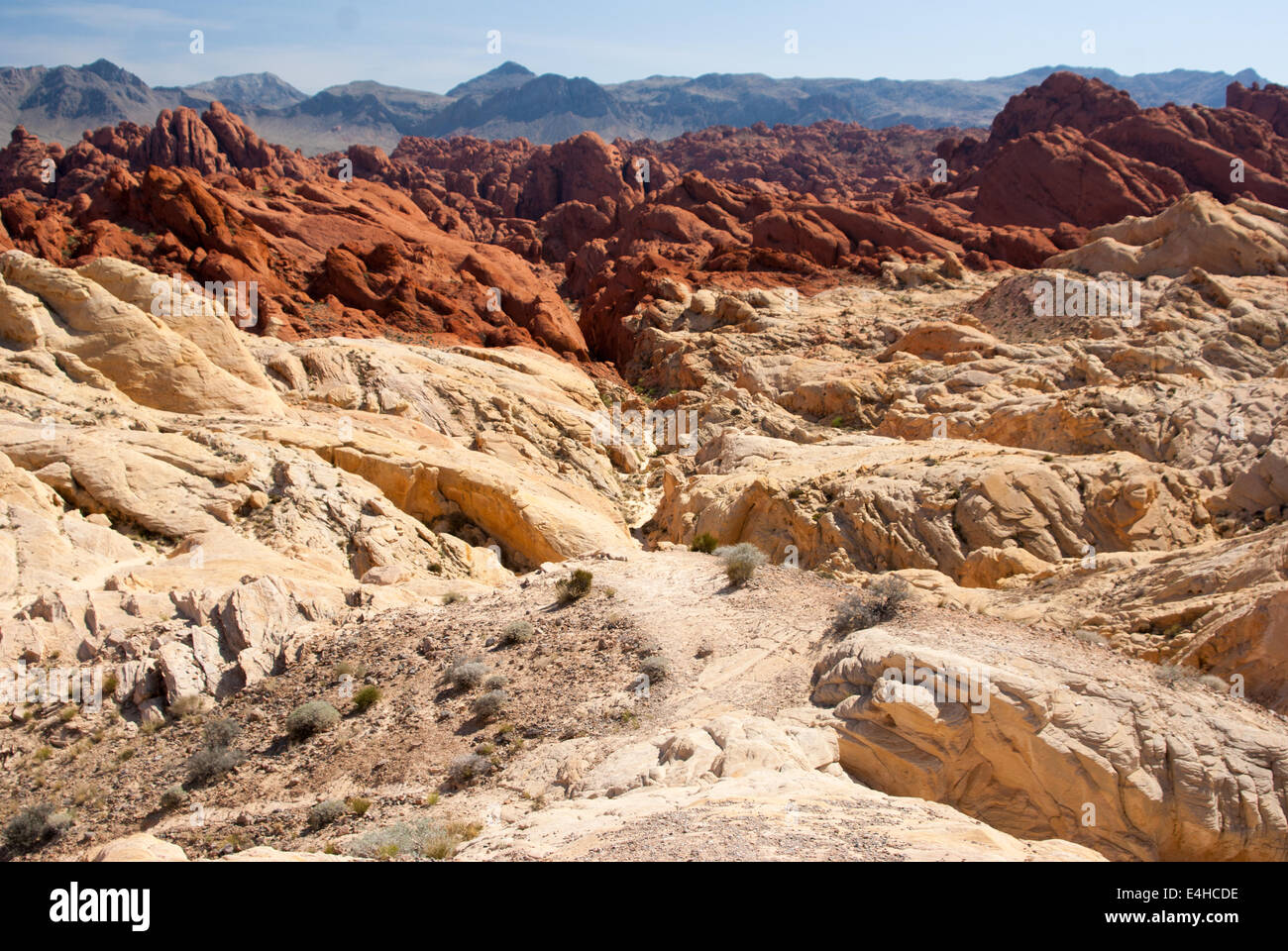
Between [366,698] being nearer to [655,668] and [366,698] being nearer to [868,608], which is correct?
[655,668]

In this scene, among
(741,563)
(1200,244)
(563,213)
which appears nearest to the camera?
(741,563)

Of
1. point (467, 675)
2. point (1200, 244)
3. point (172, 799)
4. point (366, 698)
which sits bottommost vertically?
point (172, 799)

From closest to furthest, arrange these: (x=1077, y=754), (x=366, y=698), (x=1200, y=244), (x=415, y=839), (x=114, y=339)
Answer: (x=415, y=839) → (x=1077, y=754) → (x=366, y=698) → (x=114, y=339) → (x=1200, y=244)

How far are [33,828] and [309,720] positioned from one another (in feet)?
9.68

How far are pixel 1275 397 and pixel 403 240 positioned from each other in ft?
126

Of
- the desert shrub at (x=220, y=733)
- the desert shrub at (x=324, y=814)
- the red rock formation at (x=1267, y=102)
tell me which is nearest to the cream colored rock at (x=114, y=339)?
the desert shrub at (x=220, y=733)

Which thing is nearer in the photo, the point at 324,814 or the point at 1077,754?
the point at 1077,754

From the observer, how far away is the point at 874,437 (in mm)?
27578

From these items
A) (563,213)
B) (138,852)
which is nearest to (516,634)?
(138,852)

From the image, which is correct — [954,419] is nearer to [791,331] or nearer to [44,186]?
[791,331]

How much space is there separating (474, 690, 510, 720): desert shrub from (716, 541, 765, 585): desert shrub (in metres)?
4.73

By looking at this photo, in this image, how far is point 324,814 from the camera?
910 centimetres

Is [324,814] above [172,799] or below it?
above
